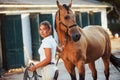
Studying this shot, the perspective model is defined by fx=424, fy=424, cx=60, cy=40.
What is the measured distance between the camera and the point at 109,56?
10.2 meters

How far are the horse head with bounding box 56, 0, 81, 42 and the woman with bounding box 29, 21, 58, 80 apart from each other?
56.1 inches

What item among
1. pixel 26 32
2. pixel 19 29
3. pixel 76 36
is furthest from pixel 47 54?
pixel 26 32

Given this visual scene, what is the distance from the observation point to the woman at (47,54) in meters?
5.95

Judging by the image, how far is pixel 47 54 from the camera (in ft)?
19.5

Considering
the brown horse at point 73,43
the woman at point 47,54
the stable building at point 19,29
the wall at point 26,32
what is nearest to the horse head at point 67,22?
the brown horse at point 73,43

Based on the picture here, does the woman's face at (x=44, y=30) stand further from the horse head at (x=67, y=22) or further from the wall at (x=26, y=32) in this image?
the wall at (x=26, y=32)

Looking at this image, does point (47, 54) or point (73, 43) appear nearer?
point (47, 54)

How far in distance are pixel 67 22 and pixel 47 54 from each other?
1.76 meters

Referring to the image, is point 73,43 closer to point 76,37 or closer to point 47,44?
point 76,37

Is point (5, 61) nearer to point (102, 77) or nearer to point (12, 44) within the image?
point (12, 44)

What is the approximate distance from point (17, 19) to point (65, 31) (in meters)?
10.3

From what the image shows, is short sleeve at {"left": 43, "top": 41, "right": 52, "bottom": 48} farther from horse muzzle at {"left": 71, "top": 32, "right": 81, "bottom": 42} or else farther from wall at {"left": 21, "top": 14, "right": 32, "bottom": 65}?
wall at {"left": 21, "top": 14, "right": 32, "bottom": 65}

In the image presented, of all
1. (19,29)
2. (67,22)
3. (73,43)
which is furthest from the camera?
(19,29)

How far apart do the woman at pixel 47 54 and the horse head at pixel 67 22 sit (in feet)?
4.67
